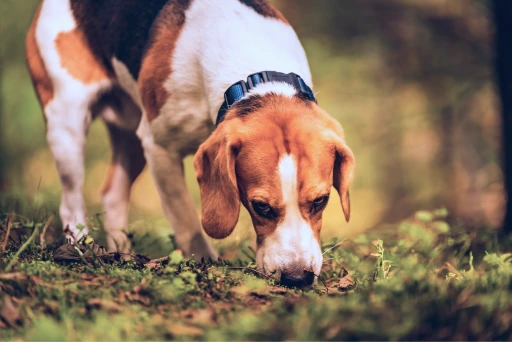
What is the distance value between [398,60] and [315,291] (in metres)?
7.42

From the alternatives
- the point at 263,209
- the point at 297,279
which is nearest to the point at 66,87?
the point at 263,209

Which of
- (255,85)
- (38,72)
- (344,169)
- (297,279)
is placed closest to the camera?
(297,279)

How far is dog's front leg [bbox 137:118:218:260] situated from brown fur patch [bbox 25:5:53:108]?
0.76 m

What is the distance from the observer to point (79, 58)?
4301 mm

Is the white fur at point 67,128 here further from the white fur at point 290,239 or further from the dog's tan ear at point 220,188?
the white fur at point 290,239

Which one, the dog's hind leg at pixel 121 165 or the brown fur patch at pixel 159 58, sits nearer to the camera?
the brown fur patch at pixel 159 58

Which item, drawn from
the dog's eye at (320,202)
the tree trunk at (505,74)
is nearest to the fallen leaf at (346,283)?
the dog's eye at (320,202)

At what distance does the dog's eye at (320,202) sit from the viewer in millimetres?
3004

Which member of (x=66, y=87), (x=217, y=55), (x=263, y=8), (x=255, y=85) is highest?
(x=263, y=8)

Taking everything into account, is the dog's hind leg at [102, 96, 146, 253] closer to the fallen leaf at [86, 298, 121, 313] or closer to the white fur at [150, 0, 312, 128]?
the white fur at [150, 0, 312, 128]

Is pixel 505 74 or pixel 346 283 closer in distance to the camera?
pixel 346 283

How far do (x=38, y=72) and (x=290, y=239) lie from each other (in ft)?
7.88

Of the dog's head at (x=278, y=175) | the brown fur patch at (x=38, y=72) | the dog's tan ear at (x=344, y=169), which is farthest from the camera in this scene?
the brown fur patch at (x=38, y=72)

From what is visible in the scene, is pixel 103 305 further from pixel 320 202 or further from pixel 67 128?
pixel 67 128
